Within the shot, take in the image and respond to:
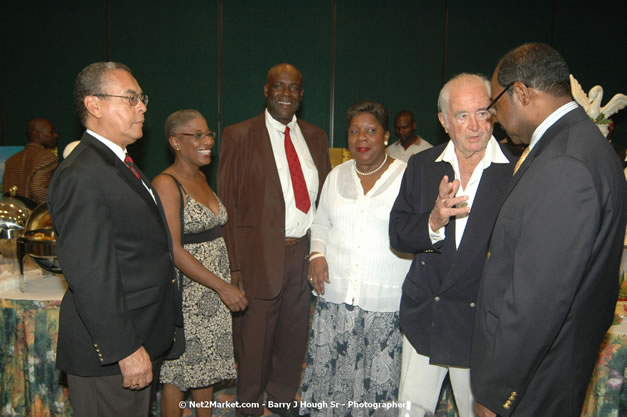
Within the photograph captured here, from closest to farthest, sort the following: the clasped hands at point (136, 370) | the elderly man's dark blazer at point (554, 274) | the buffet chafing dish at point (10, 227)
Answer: the elderly man's dark blazer at point (554, 274), the clasped hands at point (136, 370), the buffet chafing dish at point (10, 227)

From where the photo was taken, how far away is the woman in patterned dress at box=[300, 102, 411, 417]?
7.32 ft

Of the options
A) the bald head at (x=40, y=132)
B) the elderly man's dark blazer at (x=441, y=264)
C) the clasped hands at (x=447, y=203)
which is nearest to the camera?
the clasped hands at (x=447, y=203)

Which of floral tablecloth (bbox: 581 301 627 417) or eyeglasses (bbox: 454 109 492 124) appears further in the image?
floral tablecloth (bbox: 581 301 627 417)

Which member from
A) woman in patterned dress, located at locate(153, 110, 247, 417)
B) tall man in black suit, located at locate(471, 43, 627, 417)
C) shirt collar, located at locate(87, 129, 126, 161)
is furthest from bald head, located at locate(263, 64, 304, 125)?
tall man in black suit, located at locate(471, 43, 627, 417)

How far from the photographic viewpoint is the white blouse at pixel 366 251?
2.24 m

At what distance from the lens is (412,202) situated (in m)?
2.00

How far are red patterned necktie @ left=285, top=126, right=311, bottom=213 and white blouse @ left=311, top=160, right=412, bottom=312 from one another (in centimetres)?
37

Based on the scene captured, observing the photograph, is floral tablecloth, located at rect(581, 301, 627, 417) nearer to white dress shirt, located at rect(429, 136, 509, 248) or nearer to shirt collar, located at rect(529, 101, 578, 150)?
white dress shirt, located at rect(429, 136, 509, 248)

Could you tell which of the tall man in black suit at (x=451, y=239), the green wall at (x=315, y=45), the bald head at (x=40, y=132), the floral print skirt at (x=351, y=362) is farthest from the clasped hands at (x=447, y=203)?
the bald head at (x=40, y=132)

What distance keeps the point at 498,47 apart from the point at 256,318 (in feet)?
17.1

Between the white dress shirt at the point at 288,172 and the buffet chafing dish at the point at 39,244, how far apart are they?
4.04ft

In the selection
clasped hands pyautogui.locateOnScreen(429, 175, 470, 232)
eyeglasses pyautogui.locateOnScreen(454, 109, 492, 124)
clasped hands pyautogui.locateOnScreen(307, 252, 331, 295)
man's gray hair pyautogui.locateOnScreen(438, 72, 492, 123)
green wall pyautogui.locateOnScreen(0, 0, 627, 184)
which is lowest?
clasped hands pyautogui.locateOnScreen(307, 252, 331, 295)

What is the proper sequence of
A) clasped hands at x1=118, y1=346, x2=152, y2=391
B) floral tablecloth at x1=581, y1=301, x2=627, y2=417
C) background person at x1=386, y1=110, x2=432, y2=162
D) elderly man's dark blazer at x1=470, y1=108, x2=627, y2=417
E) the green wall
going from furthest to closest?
1. the green wall
2. background person at x1=386, y1=110, x2=432, y2=162
3. floral tablecloth at x1=581, y1=301, x2=627, y2=417
4. clasped hands at x1=118, y1=346, x2=152, y2=391
5. elderly man's dark blazer at x1=470, y1=108, x2=627, y2=417

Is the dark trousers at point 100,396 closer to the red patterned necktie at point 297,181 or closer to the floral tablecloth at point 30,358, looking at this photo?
the floral tablecloth at point 30,358
